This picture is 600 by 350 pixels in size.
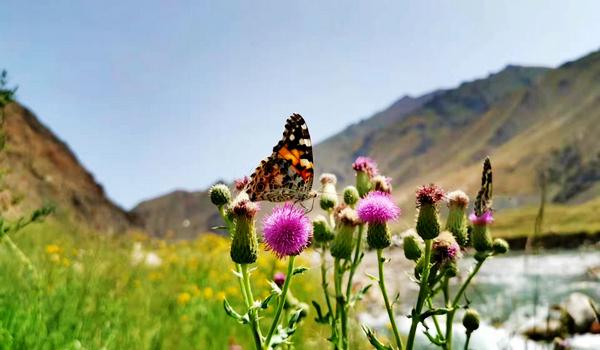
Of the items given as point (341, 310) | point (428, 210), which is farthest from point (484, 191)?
point (341, 310)

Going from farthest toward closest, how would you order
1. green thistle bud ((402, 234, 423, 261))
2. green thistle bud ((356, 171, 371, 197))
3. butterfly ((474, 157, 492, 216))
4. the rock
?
1. the rock
2. green thistle bud ((356, 171, 371, 197))
3. butterfly ((474, 157, 492, 216))
4. green thistle bud ((402, 234, 423, 261))

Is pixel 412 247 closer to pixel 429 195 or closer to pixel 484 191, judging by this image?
pixel 429 195

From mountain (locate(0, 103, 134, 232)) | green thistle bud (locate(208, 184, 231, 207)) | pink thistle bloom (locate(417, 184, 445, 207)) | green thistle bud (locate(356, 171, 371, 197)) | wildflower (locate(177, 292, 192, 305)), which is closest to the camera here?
pink thistle bloom (locate(417, 184, 445, 207))

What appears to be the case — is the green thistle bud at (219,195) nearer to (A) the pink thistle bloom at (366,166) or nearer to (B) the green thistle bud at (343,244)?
(B) the green thistle bud at (343,244)

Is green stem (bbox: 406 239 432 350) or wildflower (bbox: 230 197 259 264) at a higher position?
wildflower (bbox: 230 197 259 264)

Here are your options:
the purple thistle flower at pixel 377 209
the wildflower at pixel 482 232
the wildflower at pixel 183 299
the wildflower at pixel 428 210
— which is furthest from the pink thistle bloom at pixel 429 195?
the wildflower at pixel 183 299

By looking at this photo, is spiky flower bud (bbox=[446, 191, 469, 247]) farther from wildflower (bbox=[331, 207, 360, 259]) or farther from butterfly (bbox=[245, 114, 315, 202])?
butterfly (bbox=[245, 114, 315, 202])

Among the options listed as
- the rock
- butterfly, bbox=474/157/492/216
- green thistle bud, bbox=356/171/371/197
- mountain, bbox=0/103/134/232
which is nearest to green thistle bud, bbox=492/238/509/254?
butterfly, bbox=474/157/492/216
